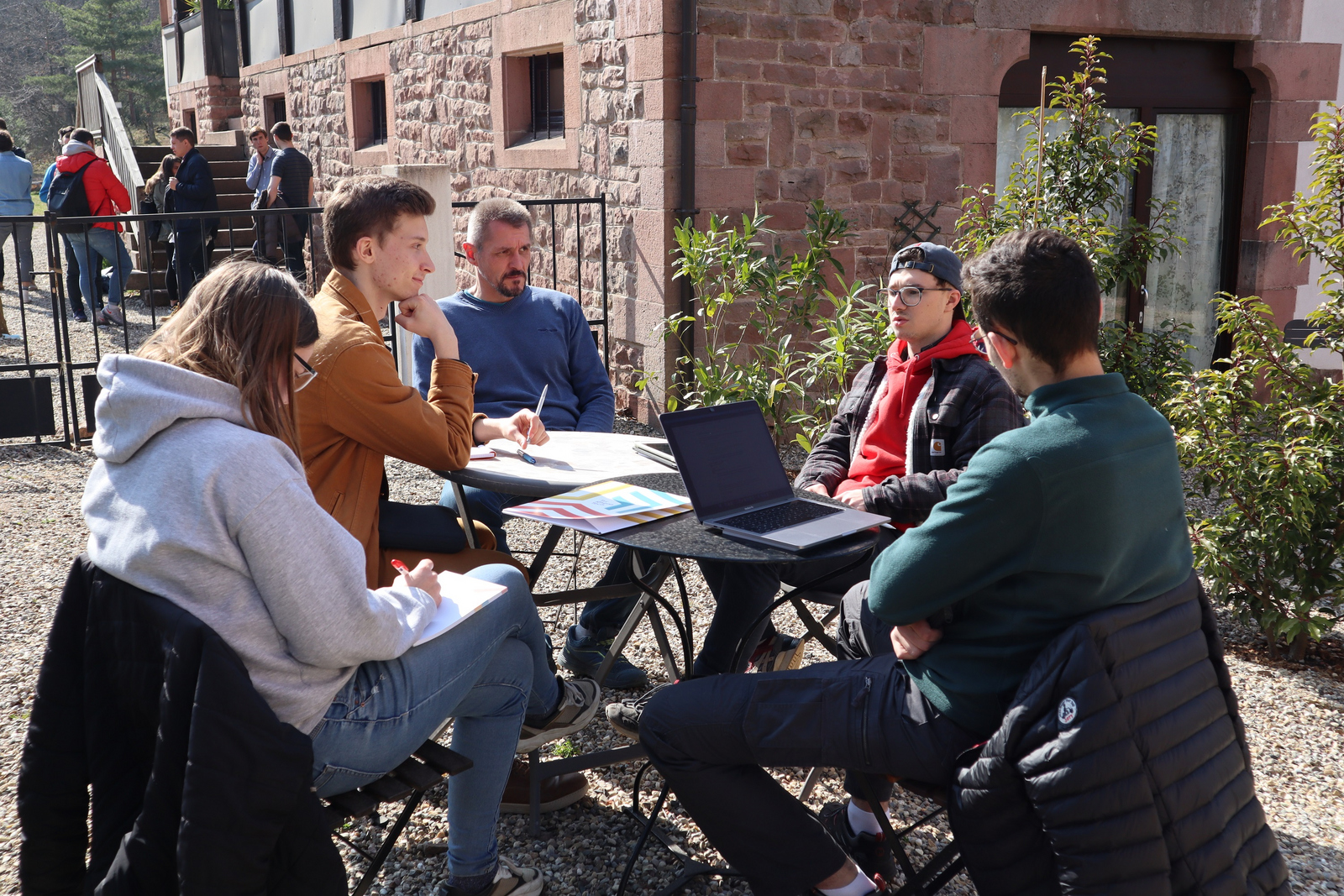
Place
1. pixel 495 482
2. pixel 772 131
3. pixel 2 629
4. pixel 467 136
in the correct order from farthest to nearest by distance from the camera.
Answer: pixel 467 136, pixel 772 131, pixel 2 629, pixel 495 482

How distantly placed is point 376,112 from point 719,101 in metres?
6.04

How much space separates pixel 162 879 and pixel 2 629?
9.41ft

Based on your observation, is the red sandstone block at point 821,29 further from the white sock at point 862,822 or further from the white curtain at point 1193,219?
the white sock at point 862,822

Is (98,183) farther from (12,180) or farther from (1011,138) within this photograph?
(1011,138)

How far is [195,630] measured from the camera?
1.61 meters

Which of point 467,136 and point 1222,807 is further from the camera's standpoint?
point 467,136

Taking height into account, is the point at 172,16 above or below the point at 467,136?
above

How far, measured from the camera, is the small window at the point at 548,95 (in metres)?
7.91

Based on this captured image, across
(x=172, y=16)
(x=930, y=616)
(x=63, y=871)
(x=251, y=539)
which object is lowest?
(x=63, y=871)

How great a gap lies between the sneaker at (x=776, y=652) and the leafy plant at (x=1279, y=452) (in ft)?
5.11

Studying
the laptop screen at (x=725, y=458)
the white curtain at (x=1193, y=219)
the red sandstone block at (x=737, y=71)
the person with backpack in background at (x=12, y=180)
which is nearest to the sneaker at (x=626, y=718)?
the laptop screen at (x=725, y=458)

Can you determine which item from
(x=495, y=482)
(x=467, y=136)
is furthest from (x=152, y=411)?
(x=467, y=136)

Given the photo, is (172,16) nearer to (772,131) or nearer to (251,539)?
(772,131)

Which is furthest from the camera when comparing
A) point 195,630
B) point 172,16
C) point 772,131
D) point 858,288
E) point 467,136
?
point 172,16
